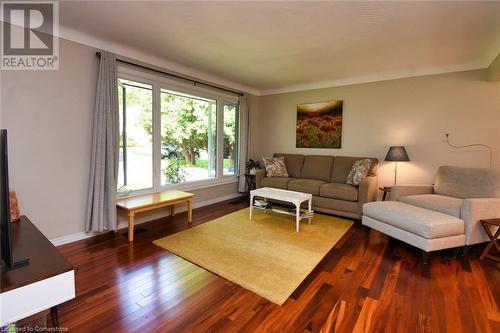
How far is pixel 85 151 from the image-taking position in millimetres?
2969

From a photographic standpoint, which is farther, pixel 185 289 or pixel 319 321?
pixel 185 289

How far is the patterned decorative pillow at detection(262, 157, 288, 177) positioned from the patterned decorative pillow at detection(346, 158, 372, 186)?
4.05ft

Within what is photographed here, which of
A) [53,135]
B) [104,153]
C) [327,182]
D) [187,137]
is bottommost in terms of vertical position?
[327,182]

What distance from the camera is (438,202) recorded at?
9.87 ft

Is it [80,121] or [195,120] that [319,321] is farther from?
[195,120]

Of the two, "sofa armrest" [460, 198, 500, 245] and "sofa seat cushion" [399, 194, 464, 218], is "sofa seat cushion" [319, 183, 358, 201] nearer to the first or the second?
"sofa seat cushion" [399, 194, 464, 218]

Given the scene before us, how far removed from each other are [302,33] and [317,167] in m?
2.62

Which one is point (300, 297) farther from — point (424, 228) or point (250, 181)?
point (250, 181)

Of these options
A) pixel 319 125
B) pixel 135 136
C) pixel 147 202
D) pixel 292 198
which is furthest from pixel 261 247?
pixel 319 125

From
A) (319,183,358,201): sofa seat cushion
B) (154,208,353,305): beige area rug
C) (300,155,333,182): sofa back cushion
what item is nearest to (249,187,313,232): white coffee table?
(154,208,353,305): beige area rug

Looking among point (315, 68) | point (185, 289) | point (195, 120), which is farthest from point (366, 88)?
point (185, 289)

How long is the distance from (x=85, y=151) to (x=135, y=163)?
713 mm

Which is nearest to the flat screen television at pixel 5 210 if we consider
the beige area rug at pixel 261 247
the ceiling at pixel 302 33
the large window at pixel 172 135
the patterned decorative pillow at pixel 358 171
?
the beige area rug at pixel 261 247

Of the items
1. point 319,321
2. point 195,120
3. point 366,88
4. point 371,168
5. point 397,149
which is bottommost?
point 319,321
